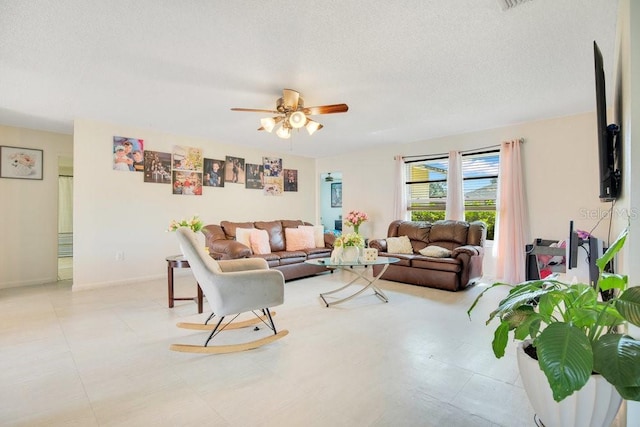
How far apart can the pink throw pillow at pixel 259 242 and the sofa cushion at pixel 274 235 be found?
0.23 m

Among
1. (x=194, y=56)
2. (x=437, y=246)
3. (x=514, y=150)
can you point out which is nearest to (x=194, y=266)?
(x=194, y=56)

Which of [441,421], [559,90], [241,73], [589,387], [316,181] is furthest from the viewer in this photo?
[316,181]

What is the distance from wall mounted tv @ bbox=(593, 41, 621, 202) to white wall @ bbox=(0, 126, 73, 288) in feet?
22.0

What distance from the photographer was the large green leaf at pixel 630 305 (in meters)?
0.98

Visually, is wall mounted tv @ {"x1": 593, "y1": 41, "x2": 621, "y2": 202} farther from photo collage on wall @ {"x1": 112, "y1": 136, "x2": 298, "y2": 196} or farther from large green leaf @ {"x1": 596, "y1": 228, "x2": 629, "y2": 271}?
photo collage on wall @ {"x1": 112, "y1": 136, "x2": 298, "y2": 196}

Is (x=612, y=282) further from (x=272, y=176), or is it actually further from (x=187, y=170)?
(x=272, y=176)

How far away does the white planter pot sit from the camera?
1.06 metres

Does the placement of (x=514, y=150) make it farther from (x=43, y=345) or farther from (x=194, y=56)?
(x=43, y=345)

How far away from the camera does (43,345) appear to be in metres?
2.54

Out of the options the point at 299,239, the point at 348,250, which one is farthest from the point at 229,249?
the point at 348,250

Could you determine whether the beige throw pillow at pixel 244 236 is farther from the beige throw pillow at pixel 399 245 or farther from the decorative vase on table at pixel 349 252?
the beige throw pillow at pixel 399 245

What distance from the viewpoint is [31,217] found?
489cm

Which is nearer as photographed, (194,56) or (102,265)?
(194,56)

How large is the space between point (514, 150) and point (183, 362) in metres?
5.03
